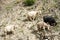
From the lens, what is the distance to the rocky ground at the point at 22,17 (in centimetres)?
384

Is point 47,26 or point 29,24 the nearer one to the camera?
point 47,26

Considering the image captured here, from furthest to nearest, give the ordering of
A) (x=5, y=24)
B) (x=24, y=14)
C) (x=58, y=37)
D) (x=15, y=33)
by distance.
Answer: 1. (x=24, y=14)
2. (x=5, y=24)
3. (x=15, y=33)
4. (x=58, y=37)

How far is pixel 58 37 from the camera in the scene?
3670 millimetres

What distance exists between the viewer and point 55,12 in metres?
4.39

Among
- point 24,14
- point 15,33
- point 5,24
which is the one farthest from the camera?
point 24,14

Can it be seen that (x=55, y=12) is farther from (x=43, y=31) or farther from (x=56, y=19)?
(x=43, y=31)

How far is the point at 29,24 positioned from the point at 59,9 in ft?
2.54

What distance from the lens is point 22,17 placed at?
4.50 meters

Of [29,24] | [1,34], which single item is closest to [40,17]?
[29,24]

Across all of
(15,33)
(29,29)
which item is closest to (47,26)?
(29,29)

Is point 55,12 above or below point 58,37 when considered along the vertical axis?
above

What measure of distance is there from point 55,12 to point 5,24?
3.56ft

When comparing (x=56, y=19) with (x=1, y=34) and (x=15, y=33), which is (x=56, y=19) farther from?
(x=1, y=34)

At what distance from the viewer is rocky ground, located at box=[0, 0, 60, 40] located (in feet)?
12.6
